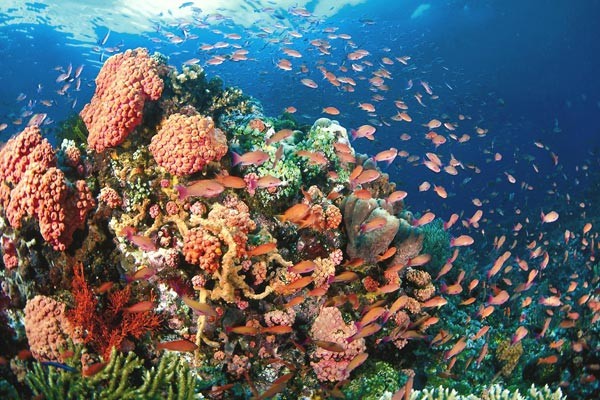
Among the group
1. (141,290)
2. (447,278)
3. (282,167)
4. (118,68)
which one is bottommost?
(447,278)

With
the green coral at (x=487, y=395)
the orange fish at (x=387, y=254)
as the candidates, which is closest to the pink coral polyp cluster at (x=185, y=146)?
the orange fish at (x=387, y=254)

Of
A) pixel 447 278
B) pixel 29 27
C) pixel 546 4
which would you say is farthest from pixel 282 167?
pixel 546 4

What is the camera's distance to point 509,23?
40281 millimetres

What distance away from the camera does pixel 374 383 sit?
563cm

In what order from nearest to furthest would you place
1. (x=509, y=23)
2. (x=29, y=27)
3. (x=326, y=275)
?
(x=326, y=275), (x=29, y=27), (x=509, y=23)

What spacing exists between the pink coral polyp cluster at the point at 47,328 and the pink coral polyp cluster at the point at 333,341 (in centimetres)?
318

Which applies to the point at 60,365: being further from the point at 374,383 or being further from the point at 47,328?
the point at 374,383

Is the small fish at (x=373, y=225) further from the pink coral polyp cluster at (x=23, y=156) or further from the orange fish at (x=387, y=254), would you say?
the pink coral polyp cluster at (x=23, y=156)

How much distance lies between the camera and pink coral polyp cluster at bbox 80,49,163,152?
5.54 metres

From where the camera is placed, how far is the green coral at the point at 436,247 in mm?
8586

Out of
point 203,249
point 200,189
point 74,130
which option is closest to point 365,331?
point 203,249

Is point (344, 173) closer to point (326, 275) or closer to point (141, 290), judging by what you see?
point (326, 275)

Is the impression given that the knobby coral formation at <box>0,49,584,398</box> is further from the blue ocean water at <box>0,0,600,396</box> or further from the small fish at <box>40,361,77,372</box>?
the blue ocean water at <box>0,0,600,396</box>

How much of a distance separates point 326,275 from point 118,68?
16.5 feet
